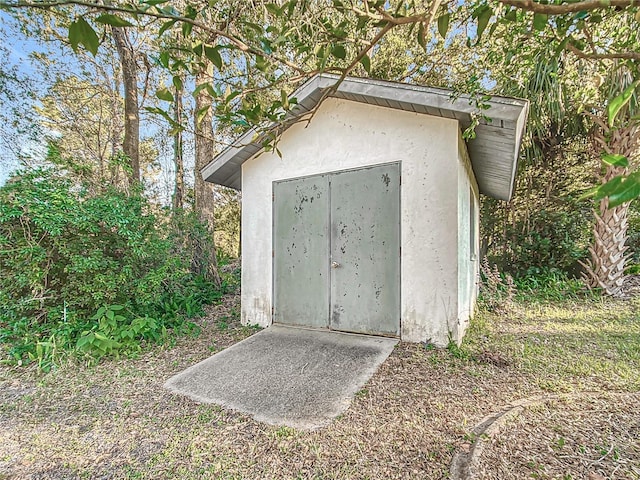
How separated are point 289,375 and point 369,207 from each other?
8.32 ft

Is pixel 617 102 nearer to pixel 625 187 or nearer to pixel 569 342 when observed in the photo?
pixel 625 187

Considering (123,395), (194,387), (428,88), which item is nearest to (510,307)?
(428,88)

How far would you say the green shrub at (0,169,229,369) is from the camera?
13.9ft

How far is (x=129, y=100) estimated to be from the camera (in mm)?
7305

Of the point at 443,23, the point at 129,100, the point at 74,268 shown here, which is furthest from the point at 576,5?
the point at 129,100

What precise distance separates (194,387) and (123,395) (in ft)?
2.43

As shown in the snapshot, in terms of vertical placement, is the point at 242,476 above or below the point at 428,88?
below

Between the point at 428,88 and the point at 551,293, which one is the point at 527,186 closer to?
the point at 551,293

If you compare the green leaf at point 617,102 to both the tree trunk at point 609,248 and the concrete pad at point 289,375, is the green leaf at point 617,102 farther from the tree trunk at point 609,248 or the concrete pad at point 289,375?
the tree trunk at point 609,248

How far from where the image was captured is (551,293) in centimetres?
738

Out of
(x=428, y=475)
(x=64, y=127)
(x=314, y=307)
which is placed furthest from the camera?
(x=64, y=127)

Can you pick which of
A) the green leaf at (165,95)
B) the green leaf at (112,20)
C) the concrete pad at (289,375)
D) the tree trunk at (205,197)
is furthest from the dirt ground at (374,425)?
the tree trunk at (205,197)

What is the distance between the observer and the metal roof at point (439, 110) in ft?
11.9

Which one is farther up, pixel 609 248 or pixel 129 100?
pixel 129 100
